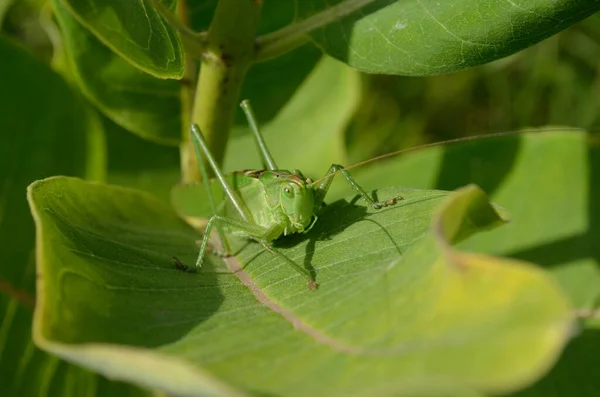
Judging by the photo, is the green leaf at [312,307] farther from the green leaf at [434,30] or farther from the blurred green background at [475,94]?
the blurred green background at [475,94]

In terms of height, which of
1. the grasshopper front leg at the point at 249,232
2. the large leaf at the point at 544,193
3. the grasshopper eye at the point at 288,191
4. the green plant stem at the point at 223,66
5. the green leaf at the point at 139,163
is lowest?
the large leaf at the point at 544,193

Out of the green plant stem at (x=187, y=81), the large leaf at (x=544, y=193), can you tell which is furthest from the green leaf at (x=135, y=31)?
the large leaf at (x=544, y=193)

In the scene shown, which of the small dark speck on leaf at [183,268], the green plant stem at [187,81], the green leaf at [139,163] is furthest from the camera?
the green leaf at [139,163]

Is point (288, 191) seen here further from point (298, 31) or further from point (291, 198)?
point (298, 31)

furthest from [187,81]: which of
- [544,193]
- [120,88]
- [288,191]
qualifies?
[544,193]

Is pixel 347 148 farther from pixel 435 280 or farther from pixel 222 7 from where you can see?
pixel 435 280

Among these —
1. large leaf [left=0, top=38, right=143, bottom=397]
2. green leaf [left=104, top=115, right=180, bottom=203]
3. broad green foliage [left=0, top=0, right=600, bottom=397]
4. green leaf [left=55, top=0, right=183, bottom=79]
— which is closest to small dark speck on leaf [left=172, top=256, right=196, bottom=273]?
broad green foliage [left=0, top=0, right=600, bottom=397]
